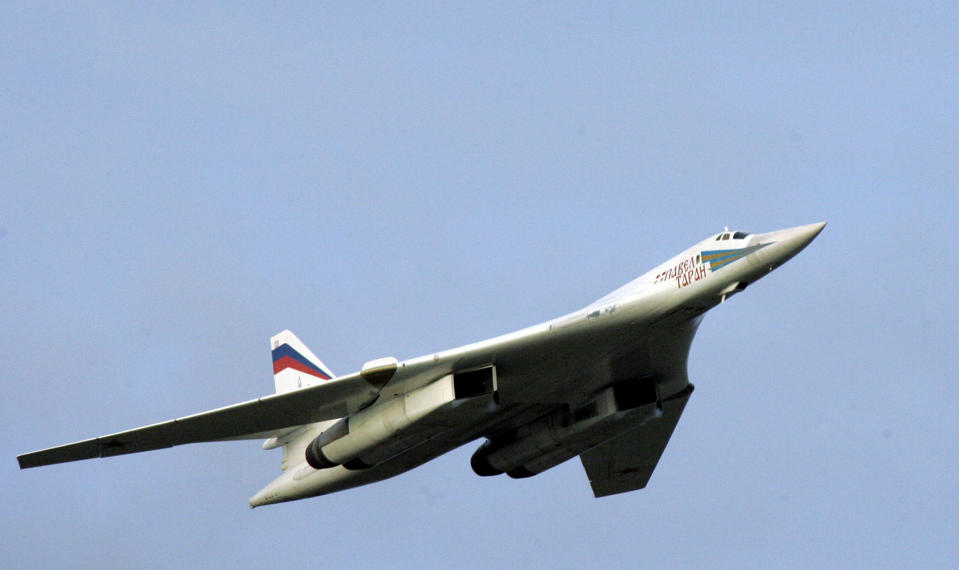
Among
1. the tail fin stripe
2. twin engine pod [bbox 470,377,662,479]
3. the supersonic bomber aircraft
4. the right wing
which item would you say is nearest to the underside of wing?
the supersonic bomber aircraft

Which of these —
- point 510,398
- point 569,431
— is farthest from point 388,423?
point 569,431

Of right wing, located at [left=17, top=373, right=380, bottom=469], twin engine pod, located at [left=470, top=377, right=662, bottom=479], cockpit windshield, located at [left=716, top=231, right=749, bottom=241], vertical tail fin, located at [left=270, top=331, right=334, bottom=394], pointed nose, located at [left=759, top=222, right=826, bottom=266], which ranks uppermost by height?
vertical tail fin, located at [left=270, top=331, right=334, bottom=394]

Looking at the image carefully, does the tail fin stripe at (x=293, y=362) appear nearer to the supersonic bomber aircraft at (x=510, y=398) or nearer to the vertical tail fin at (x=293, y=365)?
the vertical tail fin at (x=293, y=365)

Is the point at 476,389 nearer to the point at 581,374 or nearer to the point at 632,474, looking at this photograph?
the point at 581,374

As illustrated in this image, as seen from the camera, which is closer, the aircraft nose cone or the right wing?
the aircraft nose cone

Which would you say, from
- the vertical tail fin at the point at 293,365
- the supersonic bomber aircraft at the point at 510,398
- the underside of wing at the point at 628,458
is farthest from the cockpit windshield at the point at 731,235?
the vertical tail fin at the point at 293,365

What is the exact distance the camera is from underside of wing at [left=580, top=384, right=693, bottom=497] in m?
30.5

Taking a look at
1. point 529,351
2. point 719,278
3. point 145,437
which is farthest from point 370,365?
point 719,278

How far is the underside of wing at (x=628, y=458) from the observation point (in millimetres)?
30547

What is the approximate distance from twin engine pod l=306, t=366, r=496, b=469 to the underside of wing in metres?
6.07

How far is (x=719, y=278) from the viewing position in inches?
938

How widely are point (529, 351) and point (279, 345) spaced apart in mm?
9585

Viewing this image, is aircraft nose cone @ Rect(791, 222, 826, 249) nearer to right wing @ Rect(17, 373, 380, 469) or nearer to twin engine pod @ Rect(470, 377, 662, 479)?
twin engine pod @ Rect(470, 377, 662, 479)

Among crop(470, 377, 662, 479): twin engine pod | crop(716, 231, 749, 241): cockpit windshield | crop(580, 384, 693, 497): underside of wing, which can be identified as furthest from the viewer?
crop(580, 384, 693, 497): underside of wing
